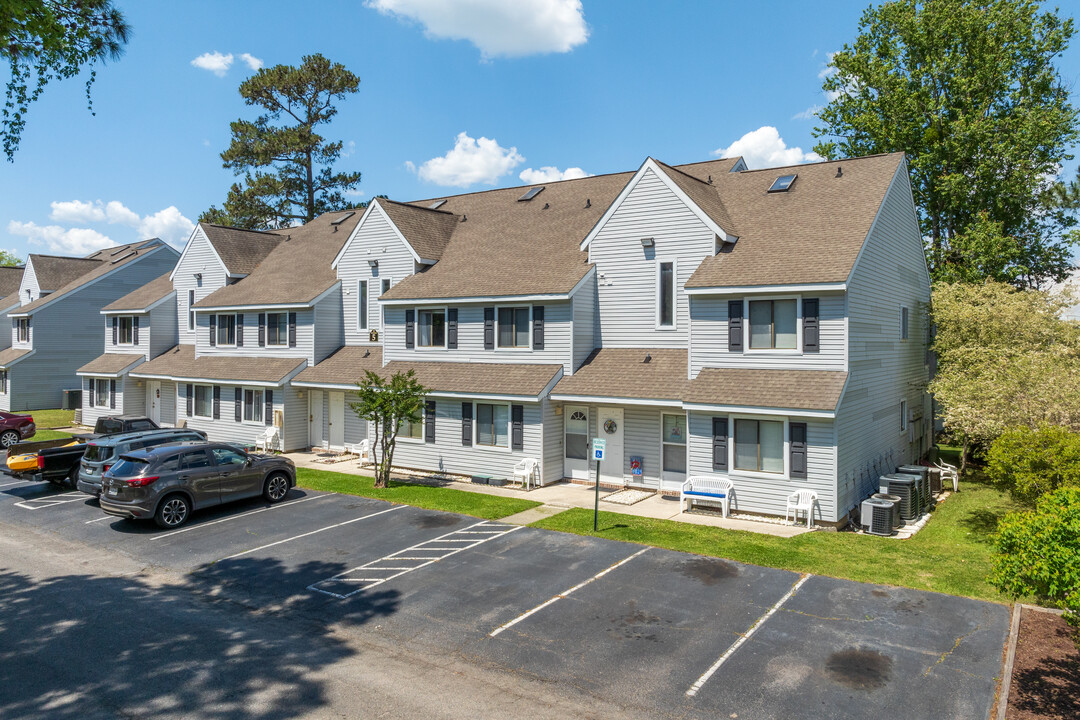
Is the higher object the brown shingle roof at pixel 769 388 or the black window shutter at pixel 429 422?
the brown shingle roof at pixel 769 388

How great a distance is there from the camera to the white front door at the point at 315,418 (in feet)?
92.8

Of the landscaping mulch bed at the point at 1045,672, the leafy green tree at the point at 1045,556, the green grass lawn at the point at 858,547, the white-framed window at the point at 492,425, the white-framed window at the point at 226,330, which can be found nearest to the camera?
the leafy green tree at the point at 1045,556

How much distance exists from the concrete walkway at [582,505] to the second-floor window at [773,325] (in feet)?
15.3

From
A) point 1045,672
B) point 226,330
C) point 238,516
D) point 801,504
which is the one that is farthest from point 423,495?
point 226,330

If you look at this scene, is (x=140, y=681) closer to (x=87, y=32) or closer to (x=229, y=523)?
(x=229, y=523)

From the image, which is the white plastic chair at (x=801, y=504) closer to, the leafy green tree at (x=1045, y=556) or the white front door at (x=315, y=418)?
the leafy green tree at (x=1045, y=556)

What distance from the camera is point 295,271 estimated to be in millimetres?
31359

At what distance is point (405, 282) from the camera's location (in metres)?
25.8

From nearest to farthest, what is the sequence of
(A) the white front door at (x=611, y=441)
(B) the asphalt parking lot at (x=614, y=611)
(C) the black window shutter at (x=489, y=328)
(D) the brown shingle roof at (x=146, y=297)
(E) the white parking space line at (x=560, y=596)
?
(B) the asphalt parking lot at (x=614, y=611) → (E) the white parking space line at (x=560, y=596) → (A) the white front door at (x=611, y=441) → (C) the black window shutter at (x=489, y=328) → (D) the brown shingle roof at (x=146, y=297)

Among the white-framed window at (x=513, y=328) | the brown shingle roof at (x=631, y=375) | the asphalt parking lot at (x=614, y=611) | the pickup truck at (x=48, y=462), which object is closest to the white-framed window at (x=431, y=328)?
the white-framed window at (x=513, y=328)

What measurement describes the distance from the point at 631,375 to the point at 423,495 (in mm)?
7139

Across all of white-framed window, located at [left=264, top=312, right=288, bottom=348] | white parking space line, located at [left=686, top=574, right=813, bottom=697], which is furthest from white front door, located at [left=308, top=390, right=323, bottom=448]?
white parking space line, located at [left=686, top=574, right=813, bottom=697]

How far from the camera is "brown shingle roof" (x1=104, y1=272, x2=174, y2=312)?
1431 inches

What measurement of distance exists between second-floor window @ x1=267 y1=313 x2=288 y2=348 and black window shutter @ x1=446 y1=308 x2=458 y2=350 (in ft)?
30.4
